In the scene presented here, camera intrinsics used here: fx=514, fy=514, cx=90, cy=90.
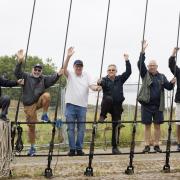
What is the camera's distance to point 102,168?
978cm

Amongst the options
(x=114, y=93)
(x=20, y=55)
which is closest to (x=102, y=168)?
(x=114, y=93)

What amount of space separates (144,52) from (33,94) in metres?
2.29

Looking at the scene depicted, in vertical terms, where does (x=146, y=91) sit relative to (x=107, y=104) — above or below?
above

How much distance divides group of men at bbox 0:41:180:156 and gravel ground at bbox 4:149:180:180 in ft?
1.14

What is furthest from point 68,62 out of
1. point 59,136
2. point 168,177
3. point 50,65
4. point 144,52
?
point 50,65

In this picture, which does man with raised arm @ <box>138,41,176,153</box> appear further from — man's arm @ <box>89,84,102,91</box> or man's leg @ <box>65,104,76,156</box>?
man's leg @ <box>65,104,76,156</box>

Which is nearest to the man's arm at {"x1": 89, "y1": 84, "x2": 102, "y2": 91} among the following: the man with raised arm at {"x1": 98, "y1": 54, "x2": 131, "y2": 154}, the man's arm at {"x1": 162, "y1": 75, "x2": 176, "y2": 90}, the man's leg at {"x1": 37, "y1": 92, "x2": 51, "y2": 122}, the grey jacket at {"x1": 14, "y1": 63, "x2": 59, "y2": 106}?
the man with raised arm at {"x1": 98, "y1": 54, "x2": 131, "y2": 154}

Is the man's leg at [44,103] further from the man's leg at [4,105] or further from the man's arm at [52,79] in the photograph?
the man's leg at [4,105]

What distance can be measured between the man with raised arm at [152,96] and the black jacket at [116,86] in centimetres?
29

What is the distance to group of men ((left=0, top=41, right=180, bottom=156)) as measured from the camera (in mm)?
9562

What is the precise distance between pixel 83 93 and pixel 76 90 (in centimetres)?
15

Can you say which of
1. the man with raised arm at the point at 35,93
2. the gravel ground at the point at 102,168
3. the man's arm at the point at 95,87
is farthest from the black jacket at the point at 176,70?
the man with raised arm at the point at 35,93

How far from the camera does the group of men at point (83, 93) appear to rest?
376 inches

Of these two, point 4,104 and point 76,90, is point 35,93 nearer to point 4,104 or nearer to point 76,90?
point 76,90
